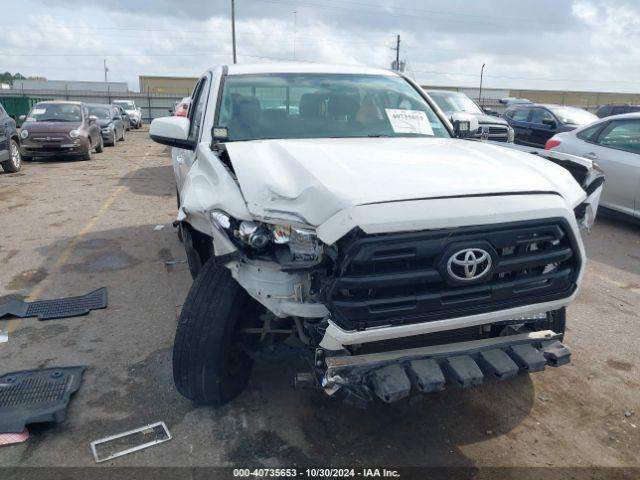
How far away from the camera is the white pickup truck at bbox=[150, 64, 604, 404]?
2410 millimetres

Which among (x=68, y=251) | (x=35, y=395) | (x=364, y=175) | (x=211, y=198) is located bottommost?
(x=68, y=251)

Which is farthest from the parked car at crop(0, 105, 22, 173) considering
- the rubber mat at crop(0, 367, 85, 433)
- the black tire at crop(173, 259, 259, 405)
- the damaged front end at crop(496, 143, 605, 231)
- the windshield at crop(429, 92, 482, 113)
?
the damaged front end at crop(496, 143, 605, 231)

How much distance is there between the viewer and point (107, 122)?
63.0 ft

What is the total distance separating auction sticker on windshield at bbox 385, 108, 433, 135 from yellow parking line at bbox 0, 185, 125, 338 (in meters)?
3.40

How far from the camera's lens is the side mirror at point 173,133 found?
3.97 meters

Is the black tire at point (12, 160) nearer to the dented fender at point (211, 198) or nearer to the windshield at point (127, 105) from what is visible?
the dented fender at point (211, 198)

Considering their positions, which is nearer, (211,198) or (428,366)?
(428,366)

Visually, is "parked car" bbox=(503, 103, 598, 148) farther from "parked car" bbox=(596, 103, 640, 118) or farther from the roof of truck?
the roof of truck

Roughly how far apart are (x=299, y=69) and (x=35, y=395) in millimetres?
3041

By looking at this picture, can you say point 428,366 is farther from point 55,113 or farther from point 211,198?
point 55,113

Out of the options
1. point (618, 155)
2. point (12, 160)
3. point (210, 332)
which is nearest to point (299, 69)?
point (210, 332)

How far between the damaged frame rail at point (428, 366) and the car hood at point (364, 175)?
694mm

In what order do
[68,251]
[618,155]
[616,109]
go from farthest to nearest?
1. [616,109]
2. [618,155]
3. [68,251]

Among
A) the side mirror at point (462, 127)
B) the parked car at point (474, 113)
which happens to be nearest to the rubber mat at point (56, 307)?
the side mirror at point (462, 127)
